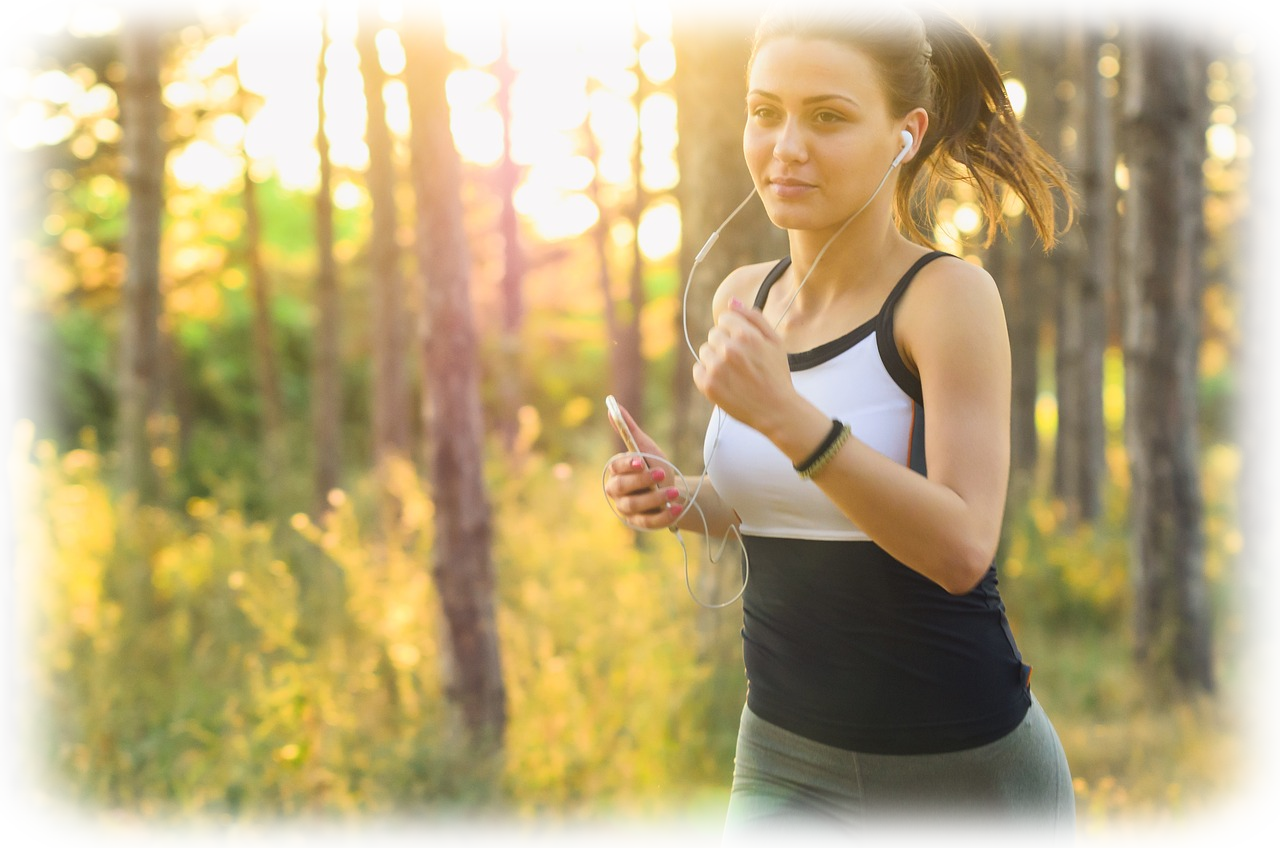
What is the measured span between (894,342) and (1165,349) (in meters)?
5.47

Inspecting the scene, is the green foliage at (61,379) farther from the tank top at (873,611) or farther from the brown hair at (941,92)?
the tank top at (873,611)

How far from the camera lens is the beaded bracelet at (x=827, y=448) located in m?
1.65

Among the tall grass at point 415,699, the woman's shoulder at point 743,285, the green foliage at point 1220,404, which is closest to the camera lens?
the woman's shoulder at point 743,285

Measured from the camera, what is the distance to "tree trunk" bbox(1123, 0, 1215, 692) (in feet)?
21.5

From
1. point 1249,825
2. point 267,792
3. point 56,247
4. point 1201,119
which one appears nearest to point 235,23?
point 56,247

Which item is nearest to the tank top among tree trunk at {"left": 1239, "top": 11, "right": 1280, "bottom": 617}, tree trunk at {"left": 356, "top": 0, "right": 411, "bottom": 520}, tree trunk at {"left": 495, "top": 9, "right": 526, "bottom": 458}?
tree trunk at {"left": 356, "top": 0, "right": 411, "bottom": 520}

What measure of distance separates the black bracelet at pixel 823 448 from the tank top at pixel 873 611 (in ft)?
0.67

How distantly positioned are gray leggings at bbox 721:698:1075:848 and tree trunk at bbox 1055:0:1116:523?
358 inches

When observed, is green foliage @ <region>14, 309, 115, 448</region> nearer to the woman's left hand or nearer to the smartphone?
the smartphone

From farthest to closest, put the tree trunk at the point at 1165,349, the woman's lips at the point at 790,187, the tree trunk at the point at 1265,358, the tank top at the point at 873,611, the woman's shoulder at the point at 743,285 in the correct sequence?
the tree trunk at the point at 1265,358, the tree trunk at the point at 1165,349, the woman's shoulder at the point at 743,285, the woman's lips at the point at 790,187, the tank top at the point at 873,611

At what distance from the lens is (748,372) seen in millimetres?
1659

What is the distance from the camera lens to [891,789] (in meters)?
1.93

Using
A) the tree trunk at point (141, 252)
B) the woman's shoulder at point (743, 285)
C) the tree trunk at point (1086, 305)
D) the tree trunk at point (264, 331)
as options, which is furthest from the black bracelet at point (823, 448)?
the tree trunk at point (264, 331)

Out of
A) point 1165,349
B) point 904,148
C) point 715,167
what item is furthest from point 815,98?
point 1165,349
